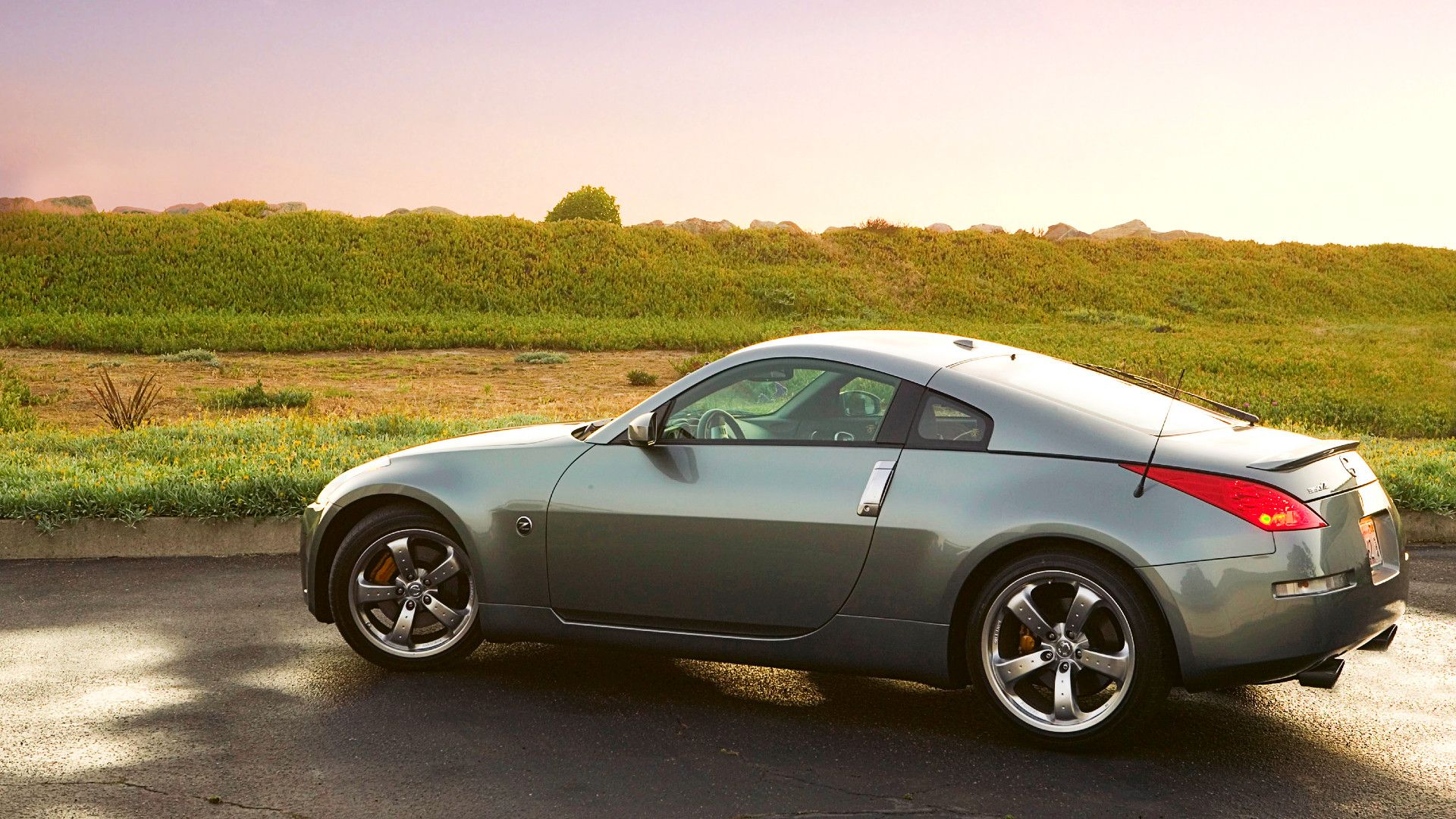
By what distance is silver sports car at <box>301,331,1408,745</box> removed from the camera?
4.24 meters

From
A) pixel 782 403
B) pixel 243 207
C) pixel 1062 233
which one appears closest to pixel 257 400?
pixel 782 403

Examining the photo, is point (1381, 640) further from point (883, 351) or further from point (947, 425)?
point (883, 351)

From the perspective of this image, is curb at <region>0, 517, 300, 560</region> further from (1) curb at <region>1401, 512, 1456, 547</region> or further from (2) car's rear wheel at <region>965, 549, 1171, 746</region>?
(1) curb at <region>1401, 512, 1456, 547</region>

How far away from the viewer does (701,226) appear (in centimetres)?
6325

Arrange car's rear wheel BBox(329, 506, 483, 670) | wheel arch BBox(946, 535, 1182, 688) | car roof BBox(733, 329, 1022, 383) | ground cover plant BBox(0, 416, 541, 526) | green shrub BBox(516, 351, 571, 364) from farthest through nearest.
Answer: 1. green shrub BBox(516, 351, 571, 364)
2. ground cover plant BBox(0, 416, 541, 526)
3. car's rear wheel BBox(329, 506, 483, 670)
4. car roof BBox(733, 329, 1022, 383)
5. wheel arch BBox(946, 535, 1182, 688)

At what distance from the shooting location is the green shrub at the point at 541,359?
3091 centimetres

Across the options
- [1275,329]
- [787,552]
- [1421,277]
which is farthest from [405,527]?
[1421,277]

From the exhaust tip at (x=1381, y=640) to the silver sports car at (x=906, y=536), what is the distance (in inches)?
1.0

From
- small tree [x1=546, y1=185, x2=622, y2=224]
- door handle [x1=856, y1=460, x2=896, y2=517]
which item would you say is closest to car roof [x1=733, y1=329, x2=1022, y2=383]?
door handle [x1=856, y1=460, x2=896, y2=517]

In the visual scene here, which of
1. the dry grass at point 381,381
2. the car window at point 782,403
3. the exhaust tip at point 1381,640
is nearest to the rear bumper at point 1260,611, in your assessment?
the exhaust tip at point 1381,640

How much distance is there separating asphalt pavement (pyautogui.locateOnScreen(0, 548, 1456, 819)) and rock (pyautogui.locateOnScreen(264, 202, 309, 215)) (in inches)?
2197

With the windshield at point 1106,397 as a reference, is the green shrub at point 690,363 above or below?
below

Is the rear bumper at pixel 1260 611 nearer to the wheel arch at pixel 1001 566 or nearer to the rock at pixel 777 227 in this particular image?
the wheel arch at pixel 1001 566

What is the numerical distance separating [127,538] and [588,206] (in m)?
77.4
